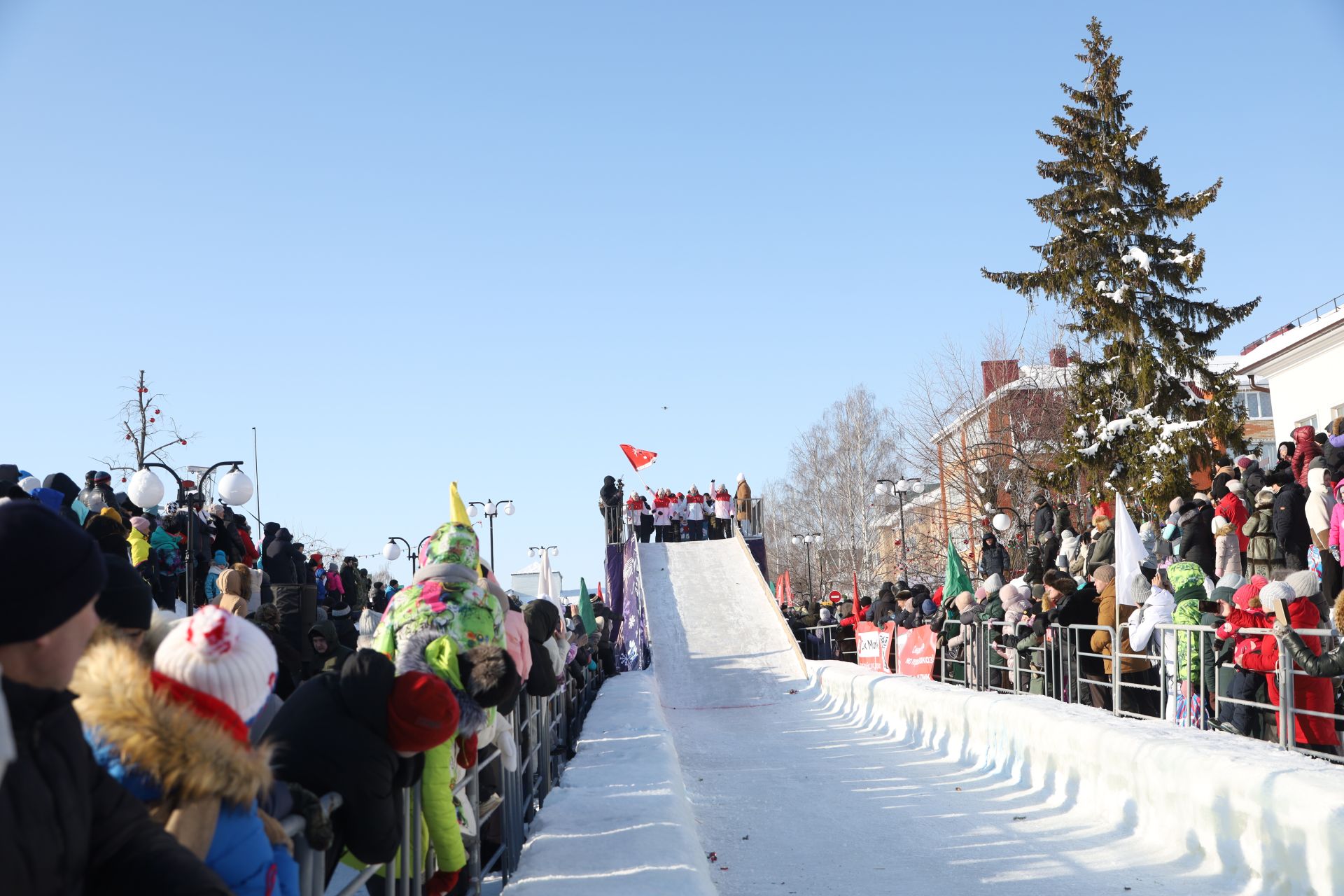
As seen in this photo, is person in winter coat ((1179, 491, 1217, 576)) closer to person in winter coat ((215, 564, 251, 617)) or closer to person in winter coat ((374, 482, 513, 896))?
person in winter coat ((215, 564, 251, 617))

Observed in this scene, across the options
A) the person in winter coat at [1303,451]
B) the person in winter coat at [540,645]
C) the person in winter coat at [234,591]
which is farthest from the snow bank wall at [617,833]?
the person in winter coat at [1303,451]

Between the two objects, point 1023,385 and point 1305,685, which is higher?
point 1023,385

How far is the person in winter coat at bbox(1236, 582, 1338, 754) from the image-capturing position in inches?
305

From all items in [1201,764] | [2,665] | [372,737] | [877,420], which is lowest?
[1201,764]

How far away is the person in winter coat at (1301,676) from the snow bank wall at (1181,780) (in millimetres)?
710

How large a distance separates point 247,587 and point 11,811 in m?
6.87

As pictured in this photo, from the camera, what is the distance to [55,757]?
74.0 inches

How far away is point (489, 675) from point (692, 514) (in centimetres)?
3513

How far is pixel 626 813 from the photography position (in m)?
6.92

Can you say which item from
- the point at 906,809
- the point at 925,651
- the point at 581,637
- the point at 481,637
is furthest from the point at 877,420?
the point at 481,637

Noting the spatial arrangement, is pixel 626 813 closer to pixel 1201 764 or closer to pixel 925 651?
pixel 1201 764

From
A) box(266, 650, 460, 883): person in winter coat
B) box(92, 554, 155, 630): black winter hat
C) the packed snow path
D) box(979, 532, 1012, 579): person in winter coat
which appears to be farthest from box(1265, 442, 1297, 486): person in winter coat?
box(92, 554, 155, 630): black winter hat

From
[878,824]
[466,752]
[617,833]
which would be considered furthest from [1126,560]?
[466,752]

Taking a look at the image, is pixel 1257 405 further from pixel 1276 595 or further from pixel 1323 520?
pixel 1276 595
